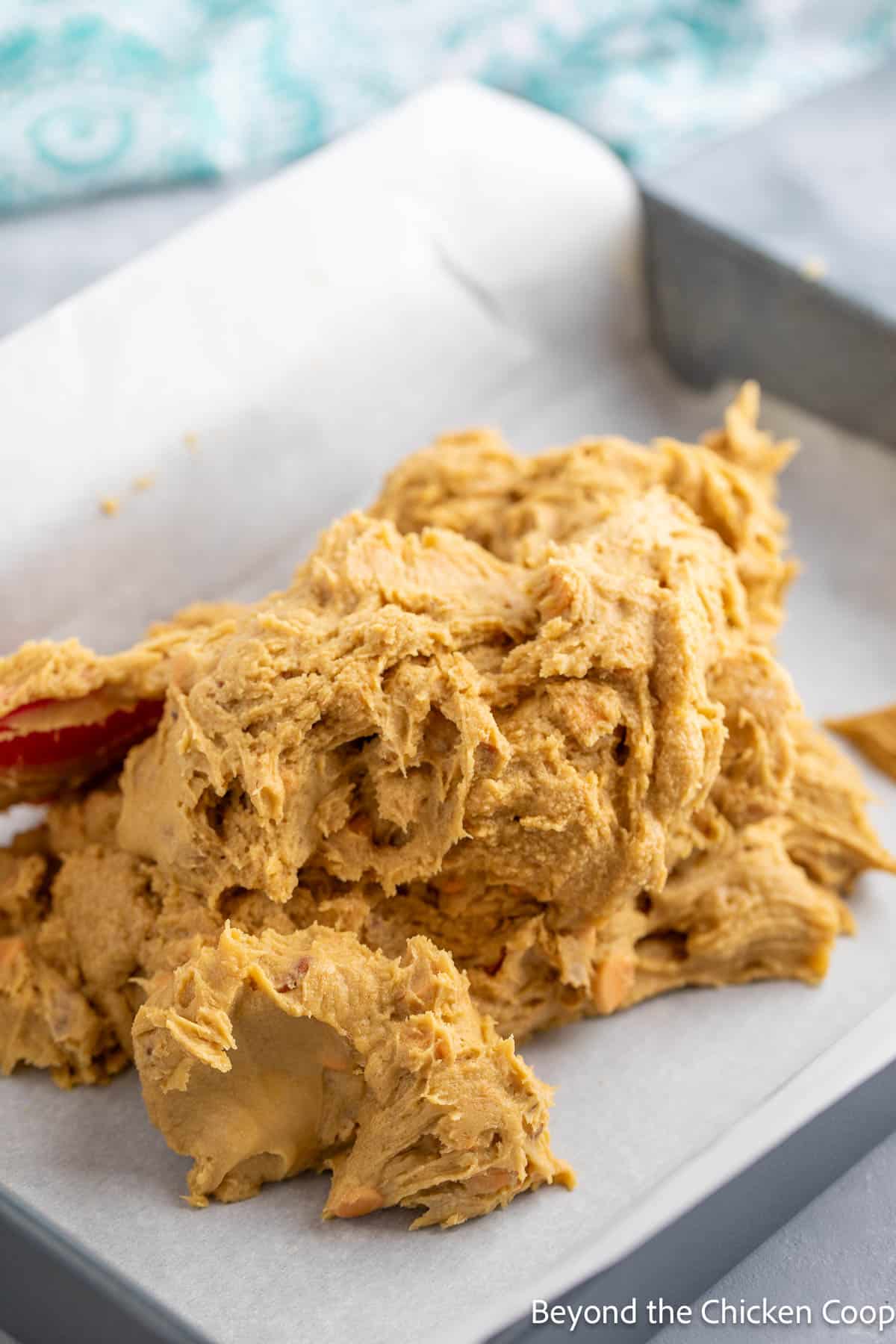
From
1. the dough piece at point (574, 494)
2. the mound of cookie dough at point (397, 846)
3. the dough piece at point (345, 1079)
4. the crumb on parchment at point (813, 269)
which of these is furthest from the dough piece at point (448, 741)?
the crumb on parchment at point (813, 269)

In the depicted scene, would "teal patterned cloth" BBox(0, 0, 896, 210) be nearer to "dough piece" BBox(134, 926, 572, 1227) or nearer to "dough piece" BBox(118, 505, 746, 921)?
"dough piece" BBox(118, 505, 746, 921)

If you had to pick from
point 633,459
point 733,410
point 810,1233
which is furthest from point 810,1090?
point 733,410

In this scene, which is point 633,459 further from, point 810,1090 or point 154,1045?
point 154,1045

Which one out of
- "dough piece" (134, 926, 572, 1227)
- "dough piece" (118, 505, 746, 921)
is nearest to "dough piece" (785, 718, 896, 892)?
"dough piece" (118, 505, 746, 921)

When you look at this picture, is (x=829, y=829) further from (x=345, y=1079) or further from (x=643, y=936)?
(x=345, y=1079)

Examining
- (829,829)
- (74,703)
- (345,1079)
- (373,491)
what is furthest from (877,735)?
(74,703)
